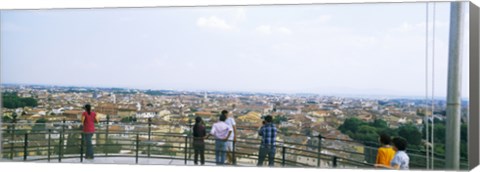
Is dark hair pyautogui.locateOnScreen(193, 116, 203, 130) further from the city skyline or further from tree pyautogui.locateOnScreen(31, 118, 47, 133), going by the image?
tree pyautogui.locateOnScreen(31, 118, 47, 133)

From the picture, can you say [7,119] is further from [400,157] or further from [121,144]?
[400,157]

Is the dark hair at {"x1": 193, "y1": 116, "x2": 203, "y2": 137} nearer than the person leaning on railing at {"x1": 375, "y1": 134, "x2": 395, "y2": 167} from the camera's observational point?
No

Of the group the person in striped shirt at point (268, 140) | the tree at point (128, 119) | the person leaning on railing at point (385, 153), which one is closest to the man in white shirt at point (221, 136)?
the person in striped shirt at point (268, 140)

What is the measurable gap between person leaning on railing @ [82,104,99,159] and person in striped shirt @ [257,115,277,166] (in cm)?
254

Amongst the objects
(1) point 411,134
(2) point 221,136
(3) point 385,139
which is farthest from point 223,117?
(1) point 411,134

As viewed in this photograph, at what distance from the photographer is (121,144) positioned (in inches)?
438

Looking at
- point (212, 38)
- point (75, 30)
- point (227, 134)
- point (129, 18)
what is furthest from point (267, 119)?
point (75, 30)

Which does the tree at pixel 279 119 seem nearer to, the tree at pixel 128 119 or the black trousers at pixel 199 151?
the black trousers at pixel 199 151

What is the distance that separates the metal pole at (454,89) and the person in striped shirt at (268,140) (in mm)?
2381

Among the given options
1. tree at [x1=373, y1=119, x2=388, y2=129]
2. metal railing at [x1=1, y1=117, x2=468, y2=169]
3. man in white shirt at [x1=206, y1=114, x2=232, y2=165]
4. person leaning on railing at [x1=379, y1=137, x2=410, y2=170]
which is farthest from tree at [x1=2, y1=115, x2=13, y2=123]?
person leaning on railing at [x1=379, y1=137, x2=410, y2=170]

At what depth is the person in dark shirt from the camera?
35.4ft

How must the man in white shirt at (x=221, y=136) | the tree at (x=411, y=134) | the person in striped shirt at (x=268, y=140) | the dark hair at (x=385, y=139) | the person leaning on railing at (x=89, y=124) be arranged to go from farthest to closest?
the person leaning on railing at (x=89, y=124) → the man in white shirt at (x=221, y=136) → the person in striped shirt at (x=268, y=140) → the tree at (x=411, y=134) → the dark hair at (x=385, y=139)

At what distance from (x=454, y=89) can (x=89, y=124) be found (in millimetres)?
5254

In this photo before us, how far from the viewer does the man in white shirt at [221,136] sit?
10.6m
